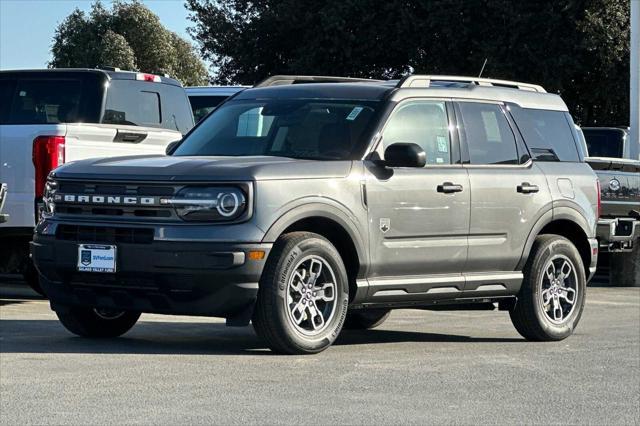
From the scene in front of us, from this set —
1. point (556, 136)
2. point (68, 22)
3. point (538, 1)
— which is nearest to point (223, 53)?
point (538, 1)

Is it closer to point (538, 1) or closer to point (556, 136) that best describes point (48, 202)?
point (556, 136)

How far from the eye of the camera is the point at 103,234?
9484 millimetres

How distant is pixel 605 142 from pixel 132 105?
982cm

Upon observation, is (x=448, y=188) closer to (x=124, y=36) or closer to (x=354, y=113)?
(x=354, y=113)

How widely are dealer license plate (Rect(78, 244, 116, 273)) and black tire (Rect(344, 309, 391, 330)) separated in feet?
9.77

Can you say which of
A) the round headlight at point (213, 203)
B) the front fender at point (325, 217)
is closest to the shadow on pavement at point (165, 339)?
the front fender at point (325, 217)

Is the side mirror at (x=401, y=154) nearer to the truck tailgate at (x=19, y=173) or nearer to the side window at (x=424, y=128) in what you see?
the side window at (x=424, y=128)

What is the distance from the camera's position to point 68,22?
2719 inches

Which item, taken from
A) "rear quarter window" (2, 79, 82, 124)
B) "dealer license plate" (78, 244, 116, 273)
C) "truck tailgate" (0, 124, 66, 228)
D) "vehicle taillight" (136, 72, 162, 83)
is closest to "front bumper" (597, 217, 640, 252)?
"vehicle taillight" (136, 72, 162, 83)

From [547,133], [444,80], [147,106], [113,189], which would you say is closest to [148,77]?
[147,106]

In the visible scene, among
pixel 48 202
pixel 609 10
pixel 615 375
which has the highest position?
pixel 609 10

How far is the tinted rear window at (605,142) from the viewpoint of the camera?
21641 mm

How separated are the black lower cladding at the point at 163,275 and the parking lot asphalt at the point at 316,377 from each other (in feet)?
1.19

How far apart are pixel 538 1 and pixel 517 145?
27.1 meters
